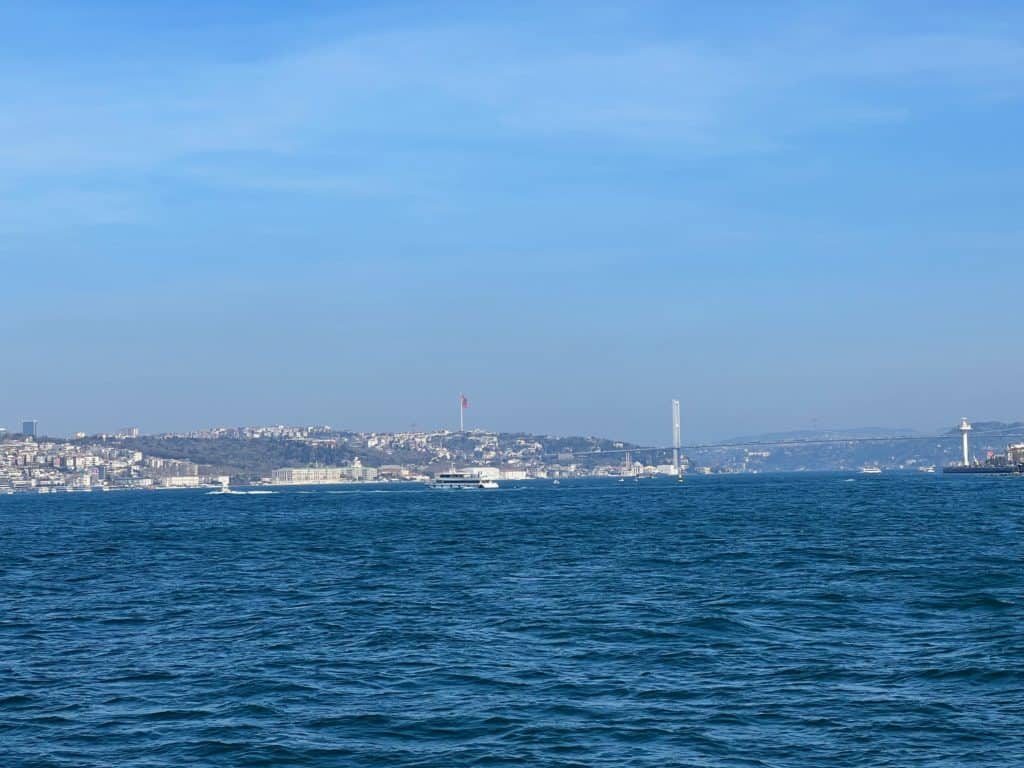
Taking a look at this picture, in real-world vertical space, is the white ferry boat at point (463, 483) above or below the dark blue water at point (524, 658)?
below

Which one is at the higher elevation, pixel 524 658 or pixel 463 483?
pixel 524 658

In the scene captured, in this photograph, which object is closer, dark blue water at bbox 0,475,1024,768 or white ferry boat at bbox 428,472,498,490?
dark blue water at bbox 0,475,1024,768

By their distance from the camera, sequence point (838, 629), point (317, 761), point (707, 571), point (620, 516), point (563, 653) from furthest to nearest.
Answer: point (620, 516)
point (707, 571)
point (838, 629)
point (563, 653)
point (317, 761)

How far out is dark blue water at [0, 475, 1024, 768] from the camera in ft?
56.0

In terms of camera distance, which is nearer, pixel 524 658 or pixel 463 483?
pixel 524 658

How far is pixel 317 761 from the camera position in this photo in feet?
53.7

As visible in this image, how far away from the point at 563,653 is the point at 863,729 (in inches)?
289

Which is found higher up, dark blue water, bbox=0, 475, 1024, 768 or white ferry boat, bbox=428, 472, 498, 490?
dark blue water, bbox=0, 475, 1024, 768

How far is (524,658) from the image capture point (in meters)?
23.2

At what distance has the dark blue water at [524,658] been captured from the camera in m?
17.1

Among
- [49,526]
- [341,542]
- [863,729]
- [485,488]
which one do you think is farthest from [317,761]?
[485,488]

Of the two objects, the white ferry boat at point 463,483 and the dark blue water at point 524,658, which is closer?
the dark blue water at point 524,658

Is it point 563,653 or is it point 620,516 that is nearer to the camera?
point 563,653

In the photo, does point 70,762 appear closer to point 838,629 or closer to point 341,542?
point 838,629
